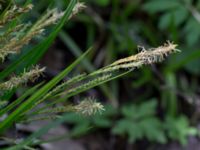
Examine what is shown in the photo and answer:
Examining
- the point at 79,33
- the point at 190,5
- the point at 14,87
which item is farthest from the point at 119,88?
the point at 14,87

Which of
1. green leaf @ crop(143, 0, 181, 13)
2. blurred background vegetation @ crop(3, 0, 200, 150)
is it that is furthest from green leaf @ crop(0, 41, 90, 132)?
green leaf @ crop(143, 0, 181, 13)

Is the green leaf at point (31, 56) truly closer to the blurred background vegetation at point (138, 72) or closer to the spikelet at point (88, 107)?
the spikelet at point (88, 107)

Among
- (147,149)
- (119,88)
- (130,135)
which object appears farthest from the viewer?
(119,88)

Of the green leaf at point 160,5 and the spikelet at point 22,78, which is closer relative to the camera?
the spikelet at point 22,78

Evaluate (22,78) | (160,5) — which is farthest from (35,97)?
(160,5)

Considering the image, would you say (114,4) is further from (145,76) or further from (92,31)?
(145,76)

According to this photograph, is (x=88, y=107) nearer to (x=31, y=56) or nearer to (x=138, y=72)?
(x=31, y=56)

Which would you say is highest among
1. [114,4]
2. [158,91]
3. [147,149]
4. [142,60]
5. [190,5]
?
[114,4]

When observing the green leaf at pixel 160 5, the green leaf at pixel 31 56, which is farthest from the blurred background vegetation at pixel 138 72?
the green leaf at pixel 31 56
